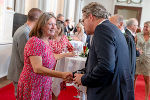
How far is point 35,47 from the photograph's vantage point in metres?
1.82

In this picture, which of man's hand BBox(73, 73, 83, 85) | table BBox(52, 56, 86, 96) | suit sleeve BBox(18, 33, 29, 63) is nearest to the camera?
man's hand BBox(73, 73, 83, 85)

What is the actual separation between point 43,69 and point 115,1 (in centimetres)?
1765

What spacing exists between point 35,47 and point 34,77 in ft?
1.01

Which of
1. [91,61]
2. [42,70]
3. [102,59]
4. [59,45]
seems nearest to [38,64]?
[42,70]

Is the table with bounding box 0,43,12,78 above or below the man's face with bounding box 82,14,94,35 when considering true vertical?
below

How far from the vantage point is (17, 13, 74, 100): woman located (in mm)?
1796

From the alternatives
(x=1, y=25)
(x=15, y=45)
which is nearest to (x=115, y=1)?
(x=1, y=25)

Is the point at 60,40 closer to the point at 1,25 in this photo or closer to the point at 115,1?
the point at 1,25

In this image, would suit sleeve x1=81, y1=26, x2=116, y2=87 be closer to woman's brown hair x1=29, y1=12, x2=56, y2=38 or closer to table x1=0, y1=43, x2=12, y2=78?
woman's brown hair x1=29, y1=12, x2=56, y2=38

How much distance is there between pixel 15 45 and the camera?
8.83 ft

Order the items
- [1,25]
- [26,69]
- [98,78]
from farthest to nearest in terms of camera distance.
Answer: [1,25]
[26,69]
[98,78]

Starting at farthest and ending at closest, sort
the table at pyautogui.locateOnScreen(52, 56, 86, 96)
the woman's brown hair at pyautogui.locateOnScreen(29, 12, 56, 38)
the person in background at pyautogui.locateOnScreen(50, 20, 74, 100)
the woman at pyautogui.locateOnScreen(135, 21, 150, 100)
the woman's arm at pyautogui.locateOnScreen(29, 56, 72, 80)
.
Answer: the woman at pyautogui.locateOnScreen(135, 21, 150, 100), the person in background at pyautogui.locateOnScreen(50, 20, 74, 100), the table at pyautogui.locateOnScreen(52, 56, 86, 96), the woman's brown hair at pyautogui.locateOnScreen(29, 12, 56, 38), the woman's arm at pyautogui.locateOnScreen(29, 56, 72, 80)

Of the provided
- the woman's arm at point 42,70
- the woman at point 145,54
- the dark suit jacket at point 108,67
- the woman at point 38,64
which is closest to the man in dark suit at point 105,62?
the dark suit jacket at point 108,67

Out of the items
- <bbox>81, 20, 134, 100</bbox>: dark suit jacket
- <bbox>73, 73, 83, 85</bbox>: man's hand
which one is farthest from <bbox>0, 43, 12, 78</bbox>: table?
<bbox>81, 20, 134, 100</bbox>: dark suit jacket
